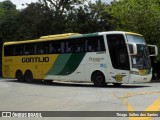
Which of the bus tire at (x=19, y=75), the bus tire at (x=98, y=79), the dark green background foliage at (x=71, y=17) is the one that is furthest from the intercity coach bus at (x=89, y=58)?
the dark green background foliage at (x=71, y=17)

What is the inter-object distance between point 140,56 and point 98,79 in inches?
119

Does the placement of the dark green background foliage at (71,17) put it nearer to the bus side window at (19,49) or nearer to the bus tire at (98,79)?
the bus side window at (19,49)

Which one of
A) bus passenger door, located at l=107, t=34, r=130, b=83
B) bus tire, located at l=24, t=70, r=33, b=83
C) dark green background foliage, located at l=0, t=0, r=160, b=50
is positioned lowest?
bus tire, located at l=24, t=70, r=33, b=83

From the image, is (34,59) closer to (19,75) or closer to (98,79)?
(19,75)

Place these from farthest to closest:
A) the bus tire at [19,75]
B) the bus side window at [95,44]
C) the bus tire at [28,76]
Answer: the bus tire at [19,75] < the bus tire at [28,76] < the bus side window at [95,44]

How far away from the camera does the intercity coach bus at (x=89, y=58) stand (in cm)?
2214

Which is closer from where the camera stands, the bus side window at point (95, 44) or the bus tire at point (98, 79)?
the bus side window at point (95, 44)

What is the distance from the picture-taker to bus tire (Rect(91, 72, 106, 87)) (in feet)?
76.6

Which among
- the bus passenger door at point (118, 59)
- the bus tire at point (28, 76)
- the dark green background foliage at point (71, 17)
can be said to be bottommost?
the bus tire at point (28, 76)

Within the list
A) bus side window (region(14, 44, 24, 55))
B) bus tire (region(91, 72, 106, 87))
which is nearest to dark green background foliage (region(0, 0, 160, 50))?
bus side window (region(14, 44, 24, 55))

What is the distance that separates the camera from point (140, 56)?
22.6 m

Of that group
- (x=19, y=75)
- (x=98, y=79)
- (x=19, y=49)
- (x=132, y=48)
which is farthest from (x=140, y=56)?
(x=19, y=75)

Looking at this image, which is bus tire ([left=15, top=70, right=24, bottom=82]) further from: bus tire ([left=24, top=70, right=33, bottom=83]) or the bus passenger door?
the bus passenger door

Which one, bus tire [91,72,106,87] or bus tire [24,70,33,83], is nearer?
bus tire [91,72,106,87]
